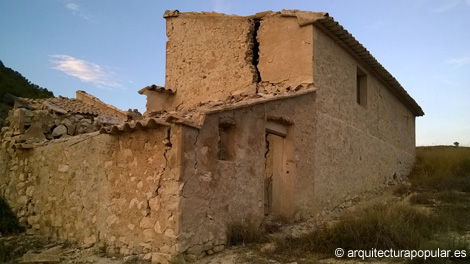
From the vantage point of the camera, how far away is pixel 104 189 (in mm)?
6359

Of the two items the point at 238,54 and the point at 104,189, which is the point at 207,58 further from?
the point at 104,189

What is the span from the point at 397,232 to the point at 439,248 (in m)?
0.70

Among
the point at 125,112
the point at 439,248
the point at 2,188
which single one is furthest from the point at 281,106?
the point at 2,188

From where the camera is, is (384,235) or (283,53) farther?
(283,53)

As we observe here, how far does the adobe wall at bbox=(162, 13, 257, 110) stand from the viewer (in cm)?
909

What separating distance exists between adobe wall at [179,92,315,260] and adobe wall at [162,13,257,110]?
2.00 m

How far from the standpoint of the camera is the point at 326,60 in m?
8.82

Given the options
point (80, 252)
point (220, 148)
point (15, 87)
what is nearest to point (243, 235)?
point (220, 148)

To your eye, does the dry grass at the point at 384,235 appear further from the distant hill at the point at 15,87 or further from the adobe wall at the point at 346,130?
the distant hill at the point at 15,87

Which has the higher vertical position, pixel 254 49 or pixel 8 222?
pixel 254 49

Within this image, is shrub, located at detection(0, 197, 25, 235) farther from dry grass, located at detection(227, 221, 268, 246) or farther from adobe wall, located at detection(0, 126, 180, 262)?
dry grass, located at detection(227, 221, 268, 246)

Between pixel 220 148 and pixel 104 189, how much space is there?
6.59 feet

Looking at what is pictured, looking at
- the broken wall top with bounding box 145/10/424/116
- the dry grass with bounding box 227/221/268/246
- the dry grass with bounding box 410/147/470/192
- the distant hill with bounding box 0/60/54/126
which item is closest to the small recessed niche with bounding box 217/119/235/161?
the dry grass with bounding box 227/221/268/246

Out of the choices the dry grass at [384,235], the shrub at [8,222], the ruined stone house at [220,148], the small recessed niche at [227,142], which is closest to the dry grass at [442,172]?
the ruined stone house at [220,148]
